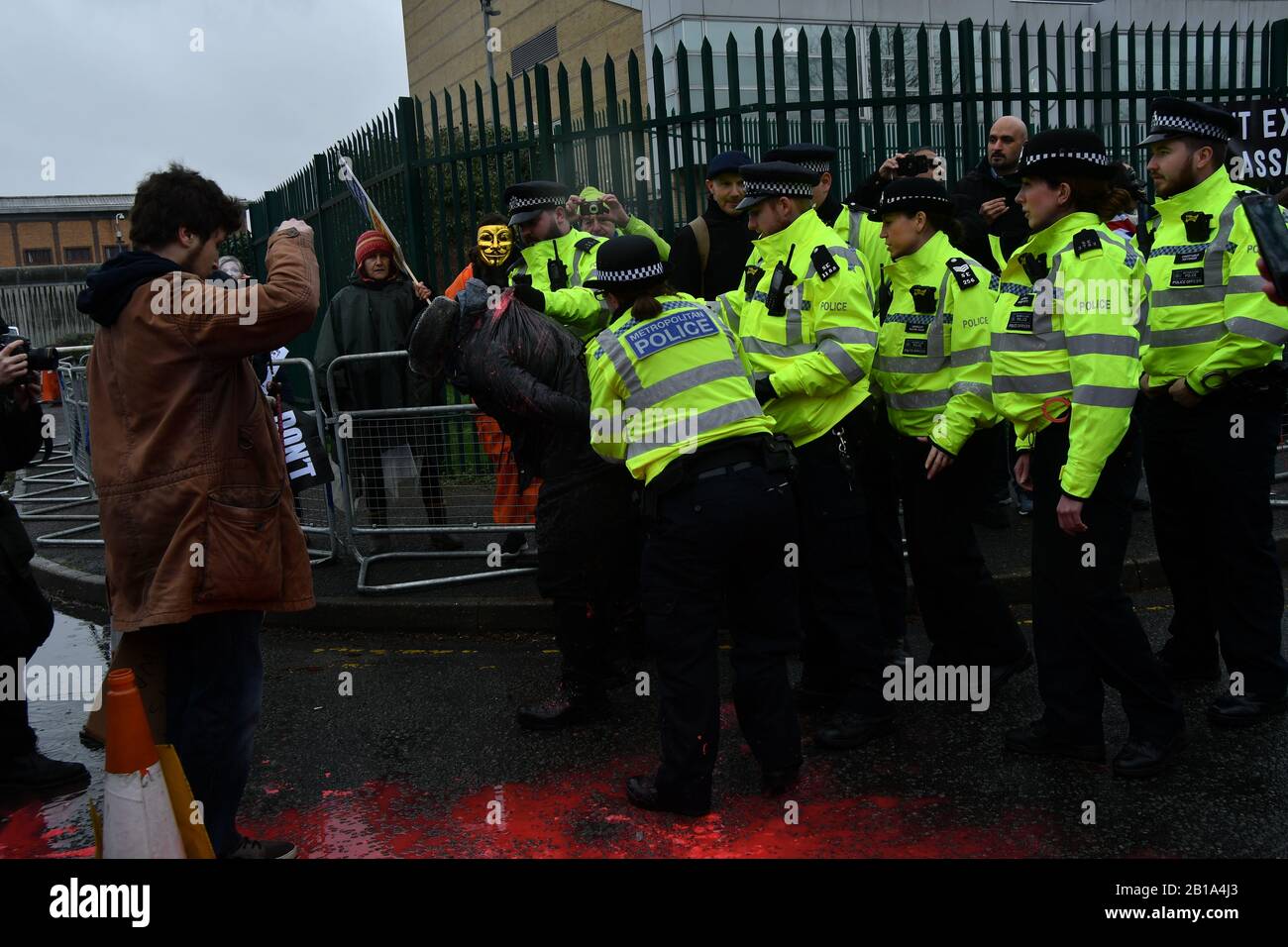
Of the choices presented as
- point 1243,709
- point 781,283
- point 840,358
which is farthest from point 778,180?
point 1243,709

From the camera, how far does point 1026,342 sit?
13.0 ft

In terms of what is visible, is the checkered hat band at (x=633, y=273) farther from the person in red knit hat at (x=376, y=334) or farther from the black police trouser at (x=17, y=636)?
the person in red knit hat at (x=376, y=334)

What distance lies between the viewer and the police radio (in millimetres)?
4320

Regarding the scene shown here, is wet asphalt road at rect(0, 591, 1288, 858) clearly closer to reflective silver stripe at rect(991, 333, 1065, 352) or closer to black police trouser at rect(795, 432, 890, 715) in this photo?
black police trouser at rect(795, 432, 890, 715)

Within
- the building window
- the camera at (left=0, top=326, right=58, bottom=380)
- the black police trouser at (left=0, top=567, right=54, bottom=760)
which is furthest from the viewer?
the building window

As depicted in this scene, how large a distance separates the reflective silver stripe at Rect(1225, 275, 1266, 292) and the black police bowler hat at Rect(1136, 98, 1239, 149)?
1.70 ft

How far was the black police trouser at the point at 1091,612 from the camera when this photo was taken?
12.7 feet

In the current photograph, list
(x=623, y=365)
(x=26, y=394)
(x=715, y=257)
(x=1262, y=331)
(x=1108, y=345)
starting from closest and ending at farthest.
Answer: (x=1108, y=345) < (x=623, y=365) < (x=26, y=394) < (x=1262, y=331) < (x=715, y=257)

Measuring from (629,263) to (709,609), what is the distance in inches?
45.2

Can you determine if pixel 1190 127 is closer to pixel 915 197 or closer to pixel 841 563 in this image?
pixel 915 197

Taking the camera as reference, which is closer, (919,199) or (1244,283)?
(1244,283)

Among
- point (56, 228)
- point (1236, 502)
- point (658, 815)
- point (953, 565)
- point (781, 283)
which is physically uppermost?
point (56, 228)

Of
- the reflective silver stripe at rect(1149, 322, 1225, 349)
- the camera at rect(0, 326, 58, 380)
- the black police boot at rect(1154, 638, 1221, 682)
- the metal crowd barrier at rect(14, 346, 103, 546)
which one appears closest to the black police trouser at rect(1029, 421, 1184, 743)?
the reflective silver stripe at rect(1149, 322, 1225, 349)
